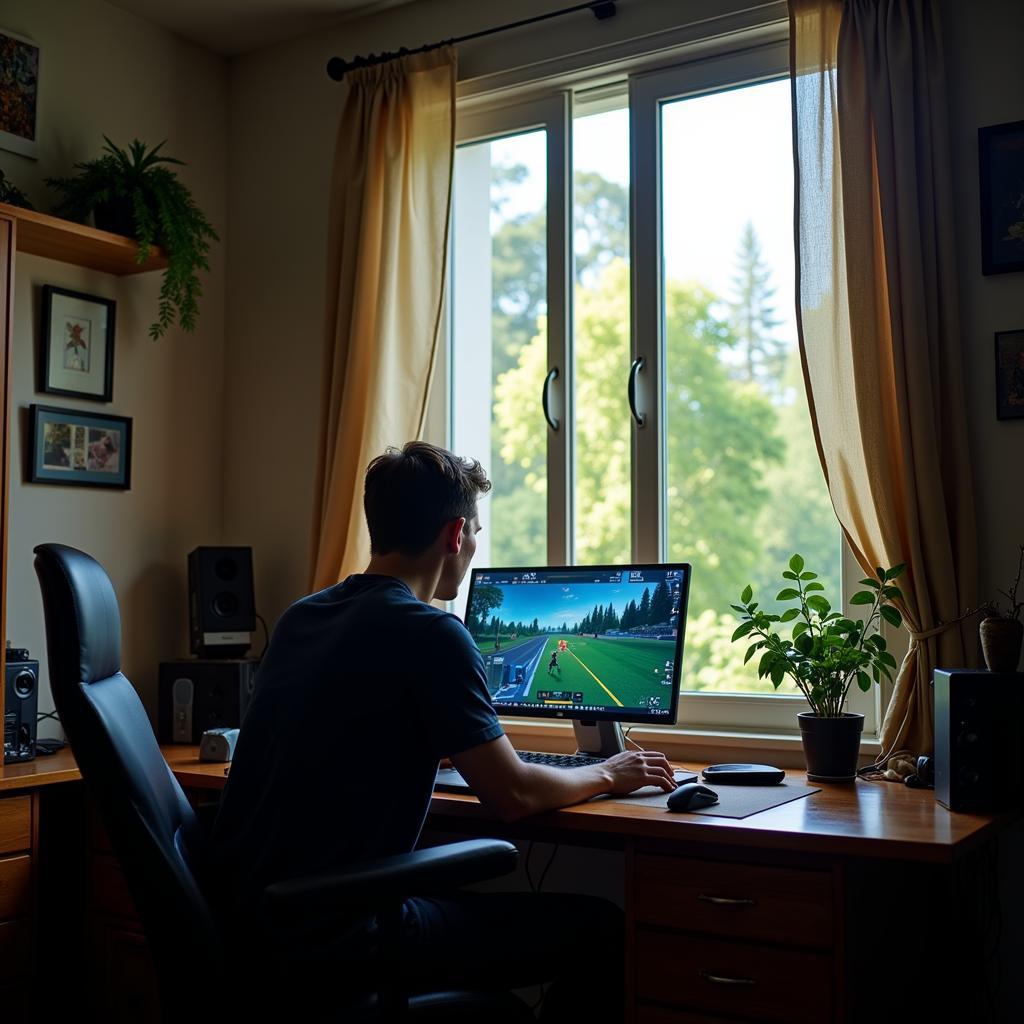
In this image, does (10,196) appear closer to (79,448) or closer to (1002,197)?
(79,448)

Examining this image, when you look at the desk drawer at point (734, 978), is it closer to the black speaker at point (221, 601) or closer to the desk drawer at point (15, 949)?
the desk drawer at point (15, 949)

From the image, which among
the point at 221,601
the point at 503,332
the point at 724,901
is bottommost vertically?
the point at 724,901

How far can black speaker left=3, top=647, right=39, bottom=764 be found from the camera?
2.70m

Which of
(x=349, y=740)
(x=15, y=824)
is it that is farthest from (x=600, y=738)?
(x=15, y=824)

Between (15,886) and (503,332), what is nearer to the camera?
(15,886)

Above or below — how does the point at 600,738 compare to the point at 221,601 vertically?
below

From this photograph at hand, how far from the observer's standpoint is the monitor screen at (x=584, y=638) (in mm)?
2434

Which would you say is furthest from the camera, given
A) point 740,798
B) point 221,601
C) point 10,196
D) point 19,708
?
point 221,601

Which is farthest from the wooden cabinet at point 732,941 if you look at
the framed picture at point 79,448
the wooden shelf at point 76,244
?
the wooden shelf at point 76,244

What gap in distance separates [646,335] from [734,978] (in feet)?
5.40

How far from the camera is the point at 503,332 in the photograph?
3.44 m

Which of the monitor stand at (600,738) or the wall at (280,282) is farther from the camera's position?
the wall at (280,282)

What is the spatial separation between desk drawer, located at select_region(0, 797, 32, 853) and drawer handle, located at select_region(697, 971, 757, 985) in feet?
4.94

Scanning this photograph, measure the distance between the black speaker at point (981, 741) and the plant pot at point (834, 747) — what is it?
256mm
